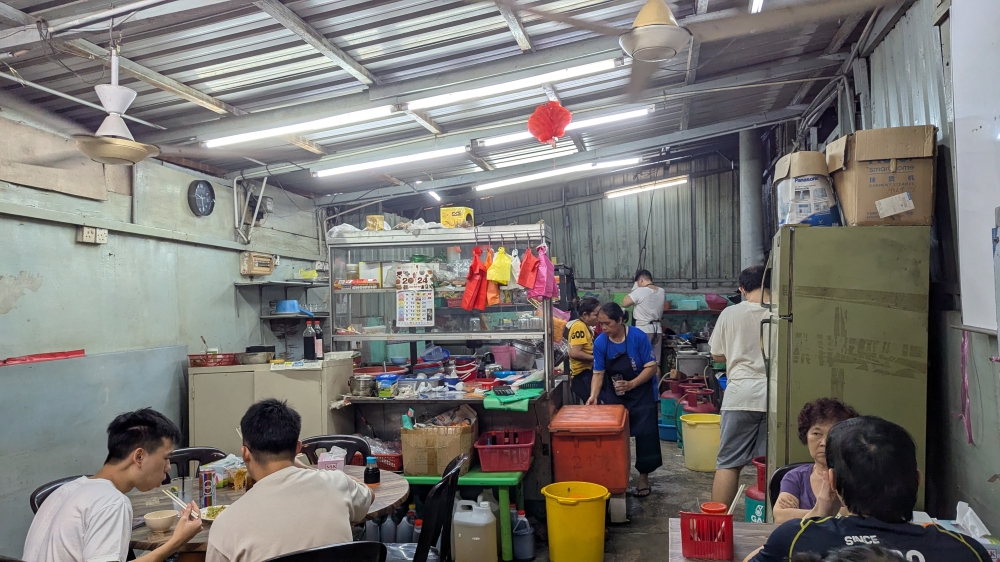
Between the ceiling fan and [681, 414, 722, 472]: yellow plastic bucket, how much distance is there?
399 cm

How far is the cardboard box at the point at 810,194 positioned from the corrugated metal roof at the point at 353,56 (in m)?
1.22

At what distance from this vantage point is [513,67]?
4746 mm

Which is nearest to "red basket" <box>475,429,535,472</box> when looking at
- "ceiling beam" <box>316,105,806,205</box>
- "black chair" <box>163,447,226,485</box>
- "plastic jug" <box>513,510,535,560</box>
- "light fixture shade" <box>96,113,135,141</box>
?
"plastic jug" <box>513,510,535,560</box>

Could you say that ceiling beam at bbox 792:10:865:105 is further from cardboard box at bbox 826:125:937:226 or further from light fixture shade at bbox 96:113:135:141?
light fixture shade at bbox 96:113:135:141

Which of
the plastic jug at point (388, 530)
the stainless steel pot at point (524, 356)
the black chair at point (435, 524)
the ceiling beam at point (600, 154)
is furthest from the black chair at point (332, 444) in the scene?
the ceiling beam at point (600, 154)

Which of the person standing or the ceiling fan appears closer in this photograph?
the ceiling fan

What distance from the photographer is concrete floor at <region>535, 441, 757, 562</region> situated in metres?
4.59

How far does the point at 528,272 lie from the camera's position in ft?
17.3

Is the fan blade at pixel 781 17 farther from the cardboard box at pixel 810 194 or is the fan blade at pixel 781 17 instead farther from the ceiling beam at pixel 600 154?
the ceiling beam at pixel 600 154

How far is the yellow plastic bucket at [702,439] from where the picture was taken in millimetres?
6281

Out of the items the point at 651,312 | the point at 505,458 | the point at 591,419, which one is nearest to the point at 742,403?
the point at 591,419

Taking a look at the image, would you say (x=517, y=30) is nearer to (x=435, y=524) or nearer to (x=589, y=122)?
(x=589, y=122)

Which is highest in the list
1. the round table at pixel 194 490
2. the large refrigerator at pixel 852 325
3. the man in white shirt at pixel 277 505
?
the large refrigerator at pixel 852 325

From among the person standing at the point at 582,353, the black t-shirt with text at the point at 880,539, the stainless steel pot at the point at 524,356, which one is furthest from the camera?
the stainless steel pot at the point at 524,356
